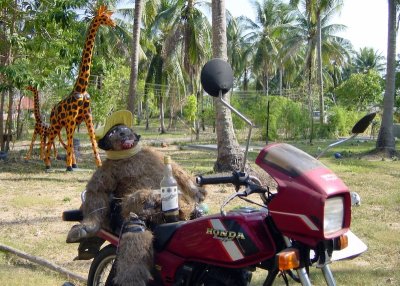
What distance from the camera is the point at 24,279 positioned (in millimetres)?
5121

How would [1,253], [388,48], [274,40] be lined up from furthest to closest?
[274,40] → [388,48] → [1,253]

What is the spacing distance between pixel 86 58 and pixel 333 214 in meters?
11.2

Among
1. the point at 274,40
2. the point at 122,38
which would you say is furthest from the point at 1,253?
the point at 274,40

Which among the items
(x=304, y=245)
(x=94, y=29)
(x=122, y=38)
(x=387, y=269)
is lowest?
(x=387, y=269)

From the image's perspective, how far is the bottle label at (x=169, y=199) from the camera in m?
3.45

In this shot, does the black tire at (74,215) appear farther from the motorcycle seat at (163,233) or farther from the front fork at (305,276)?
the front fork at (305,276)

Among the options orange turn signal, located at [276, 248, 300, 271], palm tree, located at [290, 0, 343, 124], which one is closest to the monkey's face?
orange turn signal, located at [276, 248, 300, 271]

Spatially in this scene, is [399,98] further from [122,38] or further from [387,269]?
[387,269]

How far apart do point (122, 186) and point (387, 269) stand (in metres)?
3.00

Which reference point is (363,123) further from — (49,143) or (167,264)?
(49,143)

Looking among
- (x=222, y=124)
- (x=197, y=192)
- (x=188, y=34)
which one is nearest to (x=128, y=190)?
(x=197, y=192)

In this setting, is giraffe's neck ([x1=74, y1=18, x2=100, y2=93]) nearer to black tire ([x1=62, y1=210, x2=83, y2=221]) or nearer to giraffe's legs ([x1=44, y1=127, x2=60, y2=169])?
giraffe's legs ([x1=44, y1=127, x2=60, y2=169])

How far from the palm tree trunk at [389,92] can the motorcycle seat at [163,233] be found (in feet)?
50.8

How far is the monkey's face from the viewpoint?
4.18 meters
